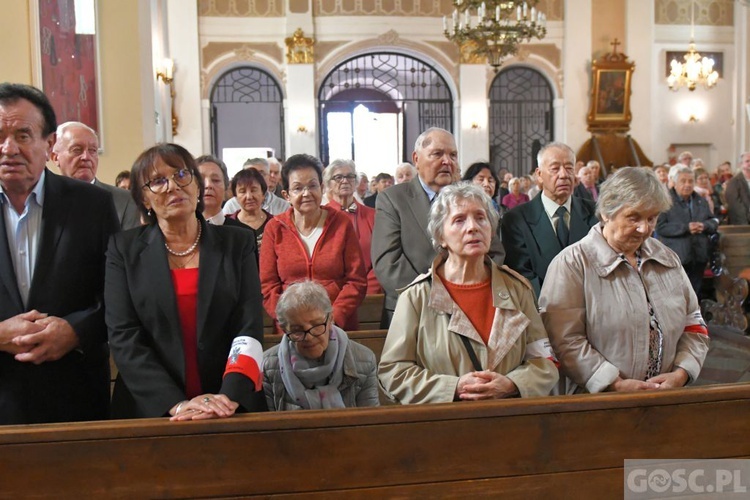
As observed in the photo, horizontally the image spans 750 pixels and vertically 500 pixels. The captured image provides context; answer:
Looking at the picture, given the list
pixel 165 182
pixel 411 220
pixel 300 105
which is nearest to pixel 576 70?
pixel 300 105

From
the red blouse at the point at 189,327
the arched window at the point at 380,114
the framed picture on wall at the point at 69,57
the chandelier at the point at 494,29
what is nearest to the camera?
the red blouse at the point at 189,327

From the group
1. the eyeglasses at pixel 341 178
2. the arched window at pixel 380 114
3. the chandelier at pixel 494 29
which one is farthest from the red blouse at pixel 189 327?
the arched window at pixel 380 114

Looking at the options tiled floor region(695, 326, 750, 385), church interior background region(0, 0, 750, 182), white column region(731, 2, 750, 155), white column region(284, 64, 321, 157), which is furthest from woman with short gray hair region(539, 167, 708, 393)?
white column region(731, 2, 750, 155)

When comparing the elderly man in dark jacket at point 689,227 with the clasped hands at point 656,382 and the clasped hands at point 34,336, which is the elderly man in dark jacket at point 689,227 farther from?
the clasped hands at point 34,336

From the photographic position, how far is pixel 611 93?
1509 cm

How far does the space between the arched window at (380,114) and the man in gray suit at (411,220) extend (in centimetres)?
1097

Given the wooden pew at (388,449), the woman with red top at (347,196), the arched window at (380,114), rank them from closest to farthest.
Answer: the wooden pew at (388,449) < the woman with red top at (347,196) < the arched window at (380,114)

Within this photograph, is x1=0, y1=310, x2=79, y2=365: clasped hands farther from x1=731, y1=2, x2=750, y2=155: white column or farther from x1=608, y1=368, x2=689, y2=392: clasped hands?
x1=731, y1=2, x2=750, y2=155: white column

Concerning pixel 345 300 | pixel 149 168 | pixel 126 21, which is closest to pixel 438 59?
pixel 126 21

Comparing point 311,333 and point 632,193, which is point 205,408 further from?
point 632,193

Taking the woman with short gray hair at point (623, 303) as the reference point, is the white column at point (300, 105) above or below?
above

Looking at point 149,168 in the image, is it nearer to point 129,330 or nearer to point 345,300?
point 129,330

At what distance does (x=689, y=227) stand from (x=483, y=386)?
5041 mm

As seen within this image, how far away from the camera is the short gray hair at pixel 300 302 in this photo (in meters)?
2.59
